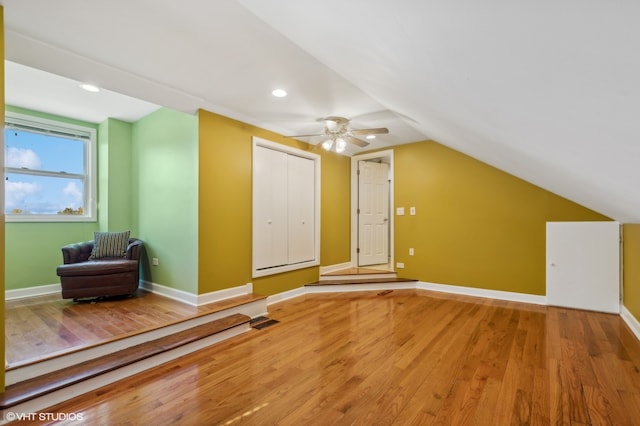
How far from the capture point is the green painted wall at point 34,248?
3674 mm

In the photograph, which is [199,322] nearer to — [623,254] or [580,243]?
[580,243]

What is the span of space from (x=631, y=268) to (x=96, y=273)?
20.5 ft

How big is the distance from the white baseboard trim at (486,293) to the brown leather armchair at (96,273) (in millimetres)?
4327

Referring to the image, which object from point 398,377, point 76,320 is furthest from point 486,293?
point 76,320

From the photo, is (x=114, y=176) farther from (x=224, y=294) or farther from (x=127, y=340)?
(x=127, y=340)

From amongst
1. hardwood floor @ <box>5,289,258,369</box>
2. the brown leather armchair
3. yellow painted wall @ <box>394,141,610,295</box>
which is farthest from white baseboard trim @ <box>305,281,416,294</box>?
the brown leather armchair

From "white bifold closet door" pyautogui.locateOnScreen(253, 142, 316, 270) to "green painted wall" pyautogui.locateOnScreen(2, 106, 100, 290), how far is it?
281 centimetres

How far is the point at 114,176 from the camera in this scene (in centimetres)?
429

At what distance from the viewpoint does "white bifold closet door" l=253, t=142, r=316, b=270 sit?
4.00 m

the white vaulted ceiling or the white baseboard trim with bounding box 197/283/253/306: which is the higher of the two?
the white vaulted ceiling

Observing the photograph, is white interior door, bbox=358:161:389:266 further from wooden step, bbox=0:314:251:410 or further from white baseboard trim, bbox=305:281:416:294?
wooden step, bbox=0:314:251:410

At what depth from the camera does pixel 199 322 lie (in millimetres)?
2980

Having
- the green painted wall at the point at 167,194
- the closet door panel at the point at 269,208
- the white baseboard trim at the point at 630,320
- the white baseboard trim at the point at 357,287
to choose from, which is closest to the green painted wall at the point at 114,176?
the green painted wall at the point at 167,194

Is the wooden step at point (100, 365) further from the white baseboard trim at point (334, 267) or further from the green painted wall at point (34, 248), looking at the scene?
the green painted wall at point (34, 248)
